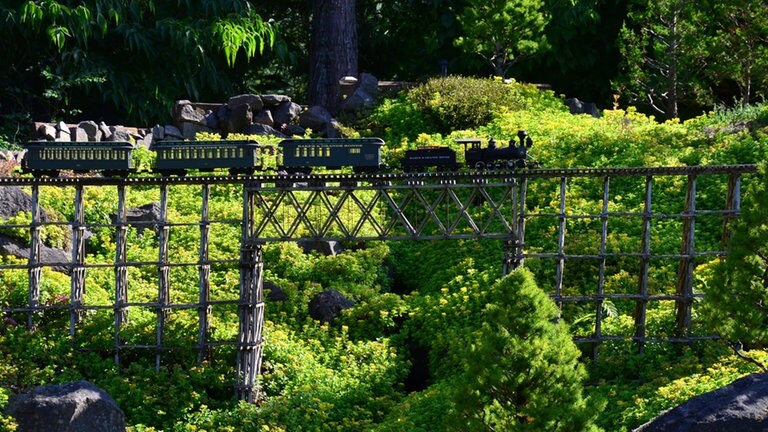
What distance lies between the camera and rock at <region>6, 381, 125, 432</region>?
78.6ft

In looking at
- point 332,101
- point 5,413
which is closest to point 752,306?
point 5,413

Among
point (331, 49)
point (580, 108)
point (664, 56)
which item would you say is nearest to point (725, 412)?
point (664, 56)

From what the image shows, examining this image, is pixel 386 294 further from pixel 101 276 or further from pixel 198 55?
pixel 198 55

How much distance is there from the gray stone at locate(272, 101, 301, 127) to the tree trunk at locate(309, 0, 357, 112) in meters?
1.60

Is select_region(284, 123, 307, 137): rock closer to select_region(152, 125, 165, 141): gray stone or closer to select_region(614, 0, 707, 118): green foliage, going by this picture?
select_region(152, 125, 165, 141): gray stone

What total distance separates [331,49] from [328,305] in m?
13.7

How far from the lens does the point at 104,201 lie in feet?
109

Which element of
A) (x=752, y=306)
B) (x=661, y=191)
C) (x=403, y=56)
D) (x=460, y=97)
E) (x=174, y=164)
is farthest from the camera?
(x=403, y=56)

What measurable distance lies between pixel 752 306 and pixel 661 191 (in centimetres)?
1040

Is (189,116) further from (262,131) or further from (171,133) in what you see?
(262,131)

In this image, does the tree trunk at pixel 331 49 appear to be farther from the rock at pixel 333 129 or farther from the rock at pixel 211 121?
the rock at pixel 211 121

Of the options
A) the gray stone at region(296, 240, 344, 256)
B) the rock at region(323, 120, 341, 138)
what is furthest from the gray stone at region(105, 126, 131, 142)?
the gray stone at region(296, 240, 344, 256)

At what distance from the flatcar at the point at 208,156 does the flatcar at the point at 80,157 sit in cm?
71

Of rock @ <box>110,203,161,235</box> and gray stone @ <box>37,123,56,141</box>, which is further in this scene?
gray stone @ <box>37,123,56,141</box>
